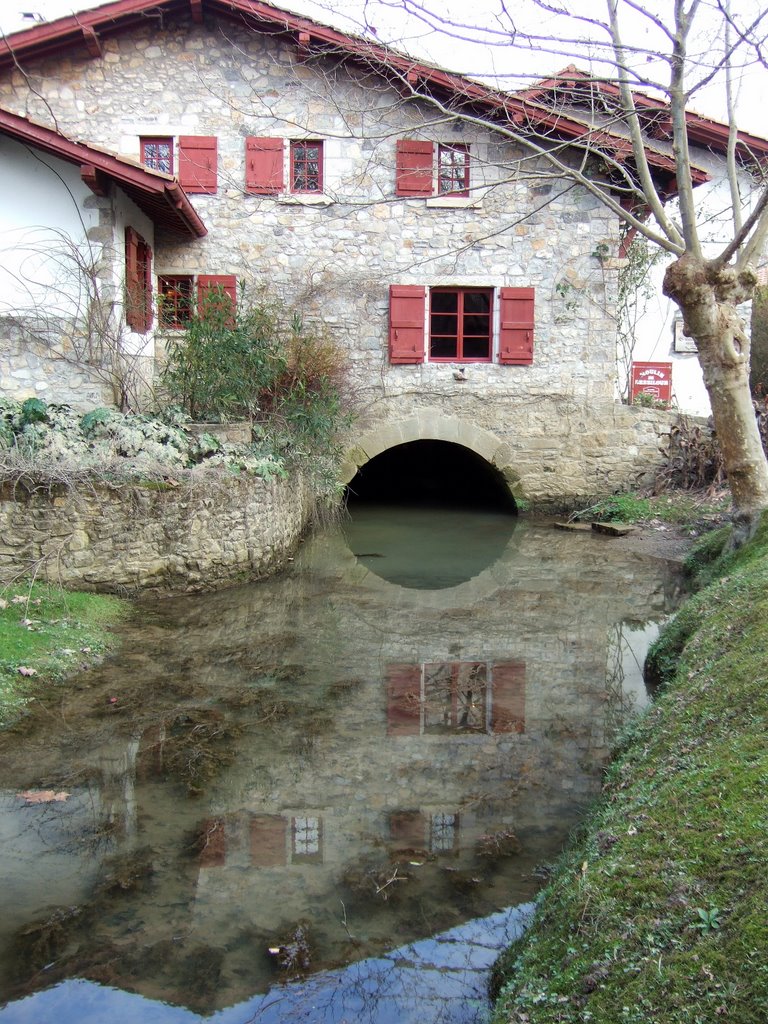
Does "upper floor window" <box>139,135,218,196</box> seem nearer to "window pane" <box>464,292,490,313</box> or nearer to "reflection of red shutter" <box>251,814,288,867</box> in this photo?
"window pane" <box>464,292,490,313</box>

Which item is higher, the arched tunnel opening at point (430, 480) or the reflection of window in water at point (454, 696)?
the arched tunnel opening at point (430, 480)

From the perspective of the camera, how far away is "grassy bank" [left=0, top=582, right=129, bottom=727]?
5.52 m

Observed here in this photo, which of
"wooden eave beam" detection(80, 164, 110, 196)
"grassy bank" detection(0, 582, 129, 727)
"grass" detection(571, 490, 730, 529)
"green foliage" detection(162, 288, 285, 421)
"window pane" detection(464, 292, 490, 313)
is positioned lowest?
"grassy bank" detection(0, 582, 129, 727)

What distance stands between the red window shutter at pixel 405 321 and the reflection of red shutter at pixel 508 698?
24.1ft

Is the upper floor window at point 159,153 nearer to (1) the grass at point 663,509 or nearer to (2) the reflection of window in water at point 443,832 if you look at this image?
(1) the grass at point 663,509

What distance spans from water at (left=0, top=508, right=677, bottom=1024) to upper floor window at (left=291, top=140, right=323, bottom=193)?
7.41 meters

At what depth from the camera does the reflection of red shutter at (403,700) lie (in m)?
5.23

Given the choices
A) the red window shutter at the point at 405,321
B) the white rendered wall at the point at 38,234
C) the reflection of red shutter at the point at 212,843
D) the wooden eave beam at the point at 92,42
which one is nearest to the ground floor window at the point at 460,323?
the red window shutter at the point at 405,321

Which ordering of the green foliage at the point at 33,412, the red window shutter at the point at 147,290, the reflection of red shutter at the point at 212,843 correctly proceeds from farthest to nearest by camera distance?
the red window shutter at the point at 147,290, the green foliage at the point at 33,412, the reflection of red shutter at the point at 212,843

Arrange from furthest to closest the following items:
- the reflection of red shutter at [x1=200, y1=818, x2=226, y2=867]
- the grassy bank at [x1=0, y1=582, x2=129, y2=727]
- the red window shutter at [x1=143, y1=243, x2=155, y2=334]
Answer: the red window shutter at [x1=143, y1=243, x2=155, y2=334] < the grassy bank at [x1=0, y1=582, x2=129, y2=727] < the reflection of red shutter at [x1=200, y1=818, x2=226, y2=867]

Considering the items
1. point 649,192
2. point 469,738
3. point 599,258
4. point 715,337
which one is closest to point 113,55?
point 599,258

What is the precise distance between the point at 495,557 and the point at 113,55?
29.3ft

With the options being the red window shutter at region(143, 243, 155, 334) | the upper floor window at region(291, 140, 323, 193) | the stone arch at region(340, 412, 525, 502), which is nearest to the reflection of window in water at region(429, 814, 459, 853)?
the red window shutter at region(143, 243, 155, 334)

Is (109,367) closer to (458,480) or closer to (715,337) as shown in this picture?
(715,337)
